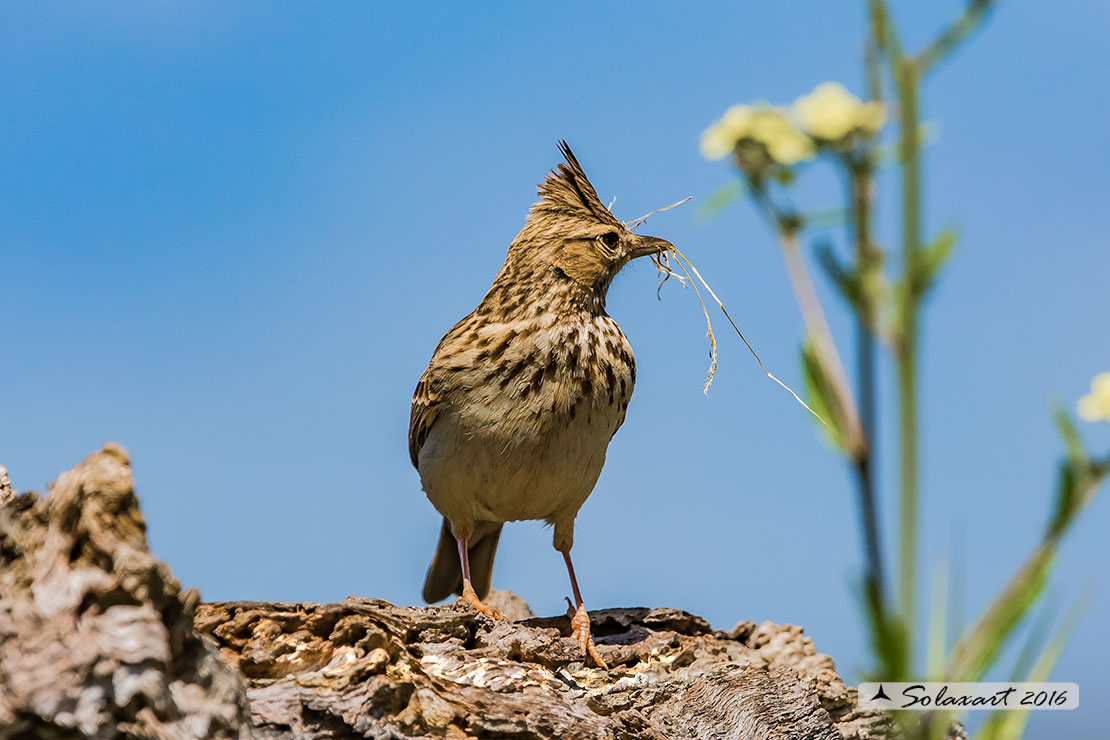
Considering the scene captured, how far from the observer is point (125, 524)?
2510mm

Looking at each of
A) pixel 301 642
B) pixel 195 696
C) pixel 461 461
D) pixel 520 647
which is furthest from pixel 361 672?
pixel 461 461

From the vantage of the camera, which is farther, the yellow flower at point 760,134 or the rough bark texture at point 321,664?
the rough bark texture at point 321,664

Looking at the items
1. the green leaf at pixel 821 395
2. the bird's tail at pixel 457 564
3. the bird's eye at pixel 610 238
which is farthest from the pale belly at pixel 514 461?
the green leaf at pixel 821 395

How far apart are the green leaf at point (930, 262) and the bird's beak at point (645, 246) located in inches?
200

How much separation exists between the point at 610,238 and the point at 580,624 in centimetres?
206

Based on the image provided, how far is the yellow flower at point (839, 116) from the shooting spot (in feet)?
2.36

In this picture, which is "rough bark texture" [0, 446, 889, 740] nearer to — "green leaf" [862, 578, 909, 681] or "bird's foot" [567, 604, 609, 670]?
"bird's foot" [567, 604, 609, 670]

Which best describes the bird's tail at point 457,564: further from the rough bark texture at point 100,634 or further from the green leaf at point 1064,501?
the green leaf at point 1064,501

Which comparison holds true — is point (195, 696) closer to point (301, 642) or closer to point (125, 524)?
point (125, 524)

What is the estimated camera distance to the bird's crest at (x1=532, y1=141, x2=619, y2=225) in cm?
605

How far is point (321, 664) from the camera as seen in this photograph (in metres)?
3.77

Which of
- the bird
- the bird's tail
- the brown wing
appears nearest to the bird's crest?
the bird

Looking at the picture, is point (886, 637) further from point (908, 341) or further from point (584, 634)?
point (584, 634)

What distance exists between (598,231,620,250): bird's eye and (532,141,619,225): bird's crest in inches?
4.7
